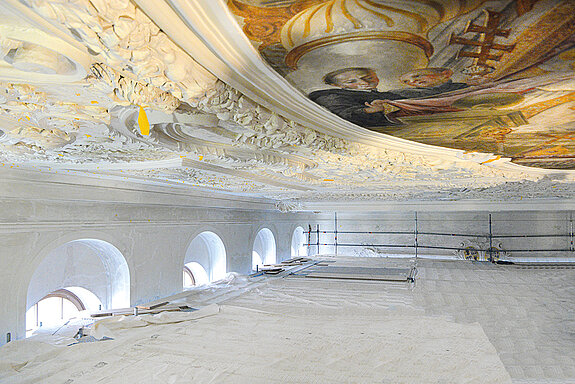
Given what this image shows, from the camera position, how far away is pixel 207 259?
12.8m

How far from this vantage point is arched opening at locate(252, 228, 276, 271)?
16.5 meters

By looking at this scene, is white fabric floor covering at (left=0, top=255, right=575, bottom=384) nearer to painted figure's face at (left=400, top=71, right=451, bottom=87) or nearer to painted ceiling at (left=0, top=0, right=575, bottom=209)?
painted ceiling at (left=0, top=0, right=575, bottom=209)

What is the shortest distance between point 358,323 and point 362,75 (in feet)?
15.7

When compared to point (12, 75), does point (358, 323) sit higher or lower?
lower

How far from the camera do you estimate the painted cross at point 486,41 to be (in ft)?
5.22

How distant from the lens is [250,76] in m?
2.19

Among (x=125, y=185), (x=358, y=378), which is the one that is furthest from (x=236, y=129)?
(x=125, y=185)

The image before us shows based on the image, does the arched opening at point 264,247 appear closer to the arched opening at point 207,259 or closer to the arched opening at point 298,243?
the arched opening at point 298,243

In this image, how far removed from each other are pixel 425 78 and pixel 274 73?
2.93ft

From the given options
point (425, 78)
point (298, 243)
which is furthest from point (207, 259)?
point (425, 78)

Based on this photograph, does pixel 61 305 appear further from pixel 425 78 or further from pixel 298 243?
pixel 298 243

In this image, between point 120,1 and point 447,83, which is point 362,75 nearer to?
point 447,83

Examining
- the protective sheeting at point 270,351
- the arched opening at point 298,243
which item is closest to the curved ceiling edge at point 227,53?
the protective sheeting at point 270,351

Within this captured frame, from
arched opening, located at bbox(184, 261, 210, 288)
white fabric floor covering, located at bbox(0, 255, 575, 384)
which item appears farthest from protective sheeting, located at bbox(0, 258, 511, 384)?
arched opening, located at bbox(184, 261, 210, 288)
